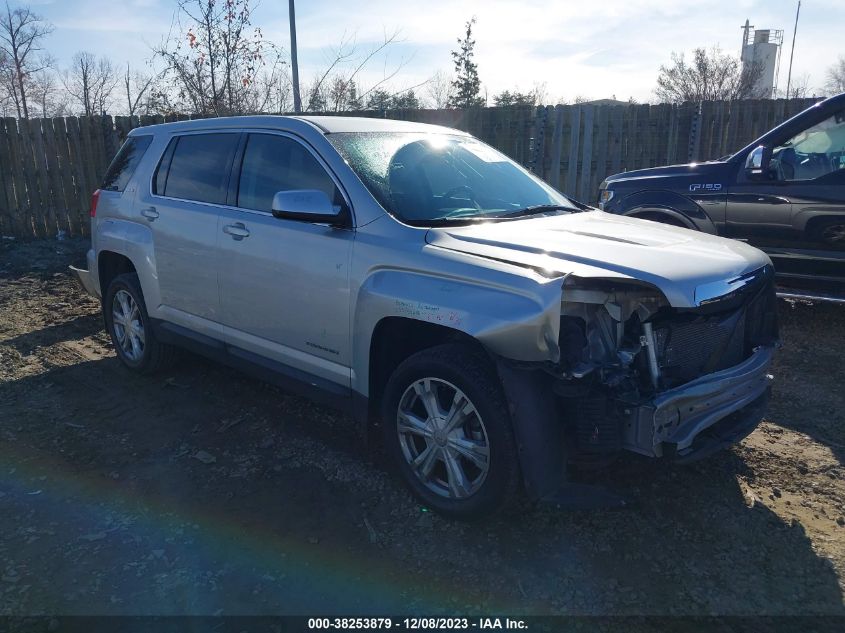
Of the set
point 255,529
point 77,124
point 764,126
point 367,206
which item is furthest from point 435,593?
point 77,124

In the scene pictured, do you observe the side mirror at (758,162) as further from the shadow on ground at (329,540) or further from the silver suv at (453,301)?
the shadow on ground at (329,540)

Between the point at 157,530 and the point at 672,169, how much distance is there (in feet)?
19.1

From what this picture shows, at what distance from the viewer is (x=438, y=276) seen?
126 inches

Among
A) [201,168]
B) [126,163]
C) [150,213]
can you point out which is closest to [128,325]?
[150,213]

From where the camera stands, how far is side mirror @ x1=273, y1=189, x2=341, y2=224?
355 centimetres

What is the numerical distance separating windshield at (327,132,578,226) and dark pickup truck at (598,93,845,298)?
8.30ft

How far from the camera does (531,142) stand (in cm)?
1130

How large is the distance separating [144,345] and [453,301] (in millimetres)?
3295

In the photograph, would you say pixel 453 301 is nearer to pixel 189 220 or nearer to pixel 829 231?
pixel 189 220

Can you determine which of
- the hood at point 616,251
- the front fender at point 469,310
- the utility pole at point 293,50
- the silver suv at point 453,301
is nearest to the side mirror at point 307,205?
the silver suv at point 453,301

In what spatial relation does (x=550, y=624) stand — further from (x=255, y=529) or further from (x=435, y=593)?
(x=255, y=529)

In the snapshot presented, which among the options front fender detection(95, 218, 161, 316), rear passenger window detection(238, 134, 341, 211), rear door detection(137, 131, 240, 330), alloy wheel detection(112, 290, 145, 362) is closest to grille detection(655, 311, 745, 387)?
rear passenger window detection(238, 134, 341, 211)

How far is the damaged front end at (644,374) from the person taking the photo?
9.32 feet

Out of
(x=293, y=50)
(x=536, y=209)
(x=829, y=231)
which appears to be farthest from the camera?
(x=293, y=50)
